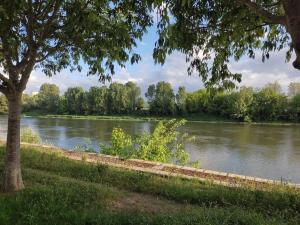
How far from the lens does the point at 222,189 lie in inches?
251

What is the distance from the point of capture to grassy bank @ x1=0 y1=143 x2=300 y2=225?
4.64 m

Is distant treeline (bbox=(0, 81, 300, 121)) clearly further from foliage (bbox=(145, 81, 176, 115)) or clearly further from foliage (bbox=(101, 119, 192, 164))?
foliage (bbox=(101, 119, 192, 164))

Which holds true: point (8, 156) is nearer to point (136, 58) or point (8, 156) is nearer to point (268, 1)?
point (136, 58)

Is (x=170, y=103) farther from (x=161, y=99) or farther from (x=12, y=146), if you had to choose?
(x=12, y=146)

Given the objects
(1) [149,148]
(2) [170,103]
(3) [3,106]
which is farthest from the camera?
(3) [3,106]

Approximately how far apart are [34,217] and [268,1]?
430 centimetres

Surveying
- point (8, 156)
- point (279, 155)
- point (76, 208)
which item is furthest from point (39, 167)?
point (279, 155)

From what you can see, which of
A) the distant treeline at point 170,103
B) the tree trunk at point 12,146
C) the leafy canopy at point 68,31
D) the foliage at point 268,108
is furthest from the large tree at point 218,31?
the foliage at point 268,108

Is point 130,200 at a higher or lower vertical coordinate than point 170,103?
lower

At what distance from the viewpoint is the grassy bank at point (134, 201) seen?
4.64m

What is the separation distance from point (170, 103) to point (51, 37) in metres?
62.7

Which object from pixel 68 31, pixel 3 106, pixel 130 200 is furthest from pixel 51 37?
pixel 3 106

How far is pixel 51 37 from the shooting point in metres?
6.18

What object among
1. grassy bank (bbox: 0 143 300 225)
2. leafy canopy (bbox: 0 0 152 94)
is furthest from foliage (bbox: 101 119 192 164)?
leafy canopy (bbox: 0 0 152 94)
